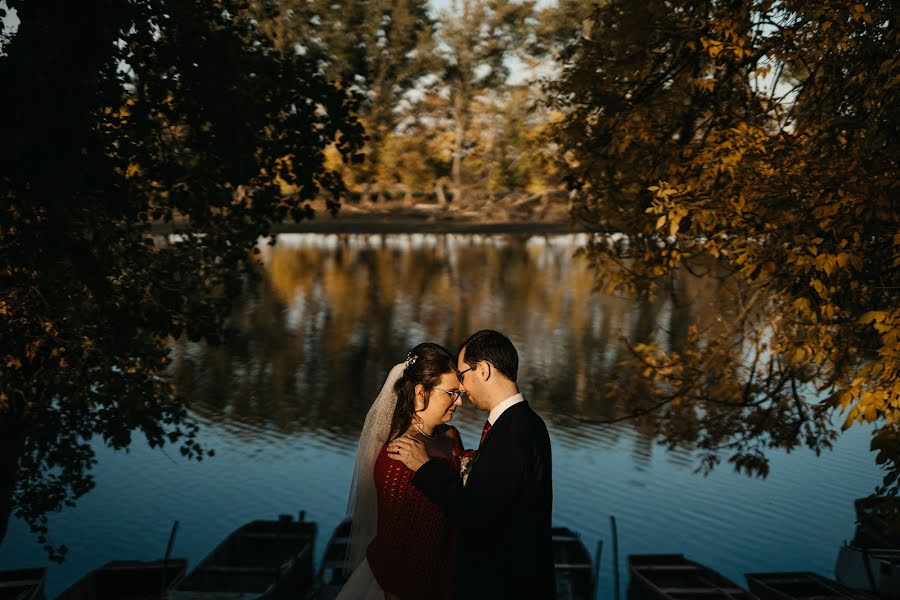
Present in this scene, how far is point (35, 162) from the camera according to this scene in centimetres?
923

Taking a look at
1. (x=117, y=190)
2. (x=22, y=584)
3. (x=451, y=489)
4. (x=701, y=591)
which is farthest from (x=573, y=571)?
(x=451, y=489)

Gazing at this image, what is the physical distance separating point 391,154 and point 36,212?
72.0 m

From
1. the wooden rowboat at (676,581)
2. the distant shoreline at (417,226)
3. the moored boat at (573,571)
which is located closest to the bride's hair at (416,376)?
the moored boat at (573,571)

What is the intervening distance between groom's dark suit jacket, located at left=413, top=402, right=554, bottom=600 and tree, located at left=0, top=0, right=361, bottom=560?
598 centimetres

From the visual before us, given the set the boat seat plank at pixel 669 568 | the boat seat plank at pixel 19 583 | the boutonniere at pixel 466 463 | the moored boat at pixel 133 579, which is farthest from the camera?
the boat seat plank at pixel 669 568

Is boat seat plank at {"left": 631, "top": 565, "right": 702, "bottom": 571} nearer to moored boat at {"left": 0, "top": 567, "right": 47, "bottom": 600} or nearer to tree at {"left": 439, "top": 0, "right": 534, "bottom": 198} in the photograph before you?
moored boat at {"left": 0, "top": 567, "right": 47, "bottom": 600}

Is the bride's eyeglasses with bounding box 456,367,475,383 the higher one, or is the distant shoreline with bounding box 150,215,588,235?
the bride's eyeglasses with bounding box 456,367,475,383

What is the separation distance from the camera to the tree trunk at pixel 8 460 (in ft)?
38.0

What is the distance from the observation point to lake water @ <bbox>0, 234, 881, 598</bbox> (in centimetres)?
2381

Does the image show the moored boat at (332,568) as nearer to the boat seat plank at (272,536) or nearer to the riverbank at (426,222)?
the boat seat plank at (272,536)

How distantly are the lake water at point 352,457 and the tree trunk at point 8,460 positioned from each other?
311 inches

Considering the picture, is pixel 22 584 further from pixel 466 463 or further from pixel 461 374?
pixel 461 374

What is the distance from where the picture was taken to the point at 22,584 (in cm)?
1526

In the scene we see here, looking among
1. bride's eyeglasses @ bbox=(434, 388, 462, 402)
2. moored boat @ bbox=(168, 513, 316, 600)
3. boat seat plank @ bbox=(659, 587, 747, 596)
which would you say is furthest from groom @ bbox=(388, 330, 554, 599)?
boat seat plank @ bbox=(659, 587, 747, 596)
